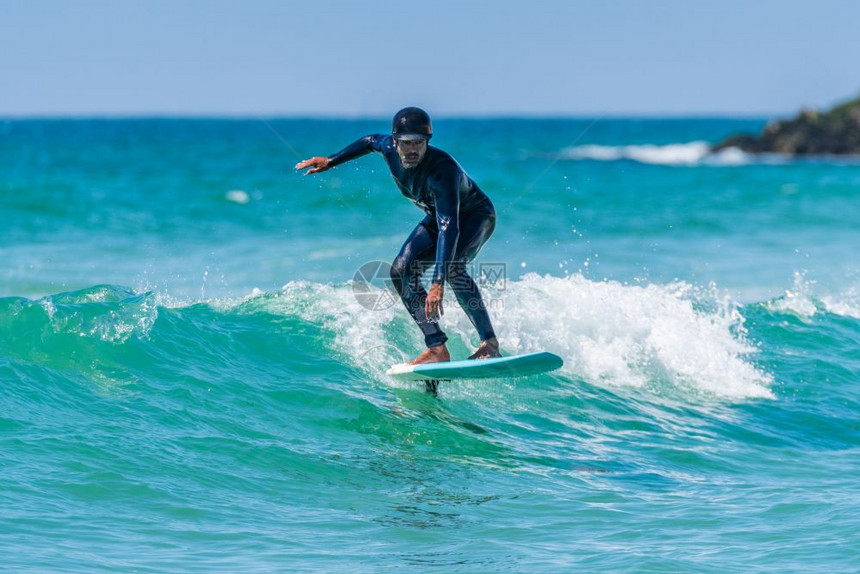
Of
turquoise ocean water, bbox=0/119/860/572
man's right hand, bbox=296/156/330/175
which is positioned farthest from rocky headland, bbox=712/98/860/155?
man's right hand, bbox=296/156/330/175

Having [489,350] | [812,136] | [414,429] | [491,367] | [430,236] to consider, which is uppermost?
[812,136]

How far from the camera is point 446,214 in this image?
677 cm

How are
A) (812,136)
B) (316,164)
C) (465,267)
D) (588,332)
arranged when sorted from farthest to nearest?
1. (812,136)
2. (588,332)
3. (316,164)
4. (465,267)

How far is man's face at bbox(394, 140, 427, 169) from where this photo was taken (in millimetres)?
6703

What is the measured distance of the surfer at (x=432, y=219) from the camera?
671cm

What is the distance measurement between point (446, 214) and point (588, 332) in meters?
4.05

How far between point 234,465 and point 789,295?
27.3 ft

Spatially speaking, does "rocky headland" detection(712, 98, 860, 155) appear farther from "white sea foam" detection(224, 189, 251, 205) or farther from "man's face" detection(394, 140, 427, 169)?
"man's face" detection(394, 140, 427, 169)

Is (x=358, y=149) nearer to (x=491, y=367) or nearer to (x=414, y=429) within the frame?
(x=491, y=367)

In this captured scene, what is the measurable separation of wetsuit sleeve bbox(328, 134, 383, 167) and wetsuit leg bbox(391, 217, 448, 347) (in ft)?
2.12

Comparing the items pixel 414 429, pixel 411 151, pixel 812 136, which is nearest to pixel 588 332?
pixel 414 429

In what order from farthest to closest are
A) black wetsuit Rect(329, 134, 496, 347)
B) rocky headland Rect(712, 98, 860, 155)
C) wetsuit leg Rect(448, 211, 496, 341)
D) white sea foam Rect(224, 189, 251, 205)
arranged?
rocky headland Rect(712, 98, 860, 155)
white sea foam Rect(224, 189, 251, 205)
wetsuit leg Rect(448, 211, 496, 341)
black wetsuit Rect(329, 134, 496, 347)

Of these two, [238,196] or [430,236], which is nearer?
[430,236]

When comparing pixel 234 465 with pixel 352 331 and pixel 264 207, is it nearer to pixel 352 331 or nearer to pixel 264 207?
pixel 352 331
